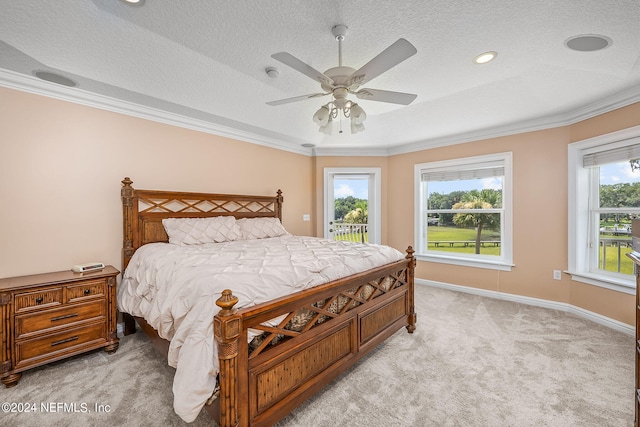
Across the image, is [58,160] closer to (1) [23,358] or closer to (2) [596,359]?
(1) [23,358]

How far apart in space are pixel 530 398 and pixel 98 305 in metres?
3.43

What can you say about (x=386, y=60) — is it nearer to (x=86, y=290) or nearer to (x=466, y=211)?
(x=86, y=290)

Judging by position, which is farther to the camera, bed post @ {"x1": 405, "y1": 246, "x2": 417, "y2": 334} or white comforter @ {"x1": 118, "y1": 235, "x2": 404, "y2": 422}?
bed post @ {"x1": 405, "y1": 246, "x2": 417, "y2": 334}

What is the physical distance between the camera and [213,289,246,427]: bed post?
1.27m

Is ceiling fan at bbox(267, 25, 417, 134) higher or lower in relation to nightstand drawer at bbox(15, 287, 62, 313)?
higher

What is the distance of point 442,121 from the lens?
3590 mm

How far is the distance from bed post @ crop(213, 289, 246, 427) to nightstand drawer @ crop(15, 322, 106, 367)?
1.77 meters

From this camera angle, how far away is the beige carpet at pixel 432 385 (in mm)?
1649

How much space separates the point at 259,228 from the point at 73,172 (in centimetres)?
203

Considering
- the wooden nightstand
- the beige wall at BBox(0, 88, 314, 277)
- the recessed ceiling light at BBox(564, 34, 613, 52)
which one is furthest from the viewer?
the beige wall at BBox(0, 88, 314, 277)

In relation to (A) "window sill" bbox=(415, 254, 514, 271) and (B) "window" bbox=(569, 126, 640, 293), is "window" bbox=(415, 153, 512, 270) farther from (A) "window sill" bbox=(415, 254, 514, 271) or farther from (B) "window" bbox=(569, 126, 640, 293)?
(B) "window" bbox=(569, 126, 640, 293)

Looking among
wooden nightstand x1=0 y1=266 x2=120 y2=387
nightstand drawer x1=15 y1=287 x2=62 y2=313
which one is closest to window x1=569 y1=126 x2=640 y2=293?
wooden nightstand x1=0 y1=266 x2=120 y2=387

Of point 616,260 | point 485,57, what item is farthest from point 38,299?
point 616,260

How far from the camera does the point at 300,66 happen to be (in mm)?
1624
